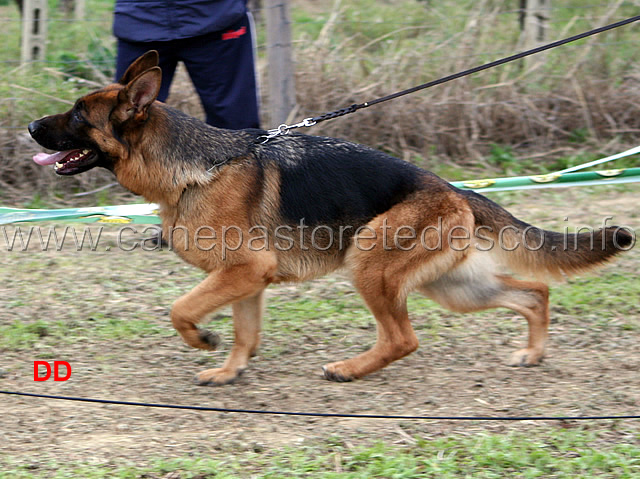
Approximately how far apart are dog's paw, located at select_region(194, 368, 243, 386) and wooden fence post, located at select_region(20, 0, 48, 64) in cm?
500

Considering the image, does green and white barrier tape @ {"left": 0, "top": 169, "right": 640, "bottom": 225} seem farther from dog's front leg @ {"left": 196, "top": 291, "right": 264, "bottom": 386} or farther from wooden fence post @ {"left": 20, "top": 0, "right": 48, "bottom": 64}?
wooden fence post @ {"left": 20, "top": 0, "right": 48, "bottom": 64}

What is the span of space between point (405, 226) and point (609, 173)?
2783 millimetres

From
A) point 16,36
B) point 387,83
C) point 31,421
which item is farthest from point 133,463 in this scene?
point 16,36

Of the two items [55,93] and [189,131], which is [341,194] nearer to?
[189,131]

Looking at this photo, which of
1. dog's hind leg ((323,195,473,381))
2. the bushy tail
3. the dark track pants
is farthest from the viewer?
the dark track pants

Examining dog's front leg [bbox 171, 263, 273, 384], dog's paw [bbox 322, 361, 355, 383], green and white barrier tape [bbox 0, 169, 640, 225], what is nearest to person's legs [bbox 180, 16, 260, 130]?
green and white barrier tape [bbox 0, 169, 640, 225]

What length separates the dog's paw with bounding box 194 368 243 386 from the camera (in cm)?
406

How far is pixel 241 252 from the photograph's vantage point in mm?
3859

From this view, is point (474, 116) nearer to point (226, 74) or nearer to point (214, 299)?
point (226, 74)

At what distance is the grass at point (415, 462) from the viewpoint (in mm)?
3117

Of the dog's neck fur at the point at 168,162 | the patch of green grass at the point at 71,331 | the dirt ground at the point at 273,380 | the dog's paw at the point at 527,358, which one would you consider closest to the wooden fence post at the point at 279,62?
the dirt ground at the point at 273,380

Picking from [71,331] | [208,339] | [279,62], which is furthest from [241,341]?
[279,62]

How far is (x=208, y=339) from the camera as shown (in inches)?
158

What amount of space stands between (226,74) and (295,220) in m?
1.80
